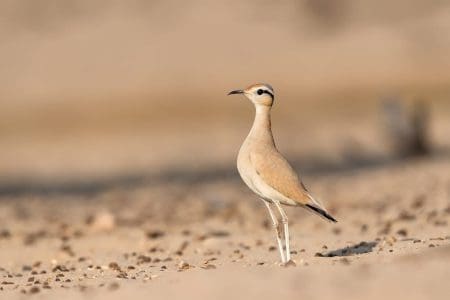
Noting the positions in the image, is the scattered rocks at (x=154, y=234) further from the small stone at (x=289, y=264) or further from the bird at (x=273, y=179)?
the small stone at (x=289, y=264)

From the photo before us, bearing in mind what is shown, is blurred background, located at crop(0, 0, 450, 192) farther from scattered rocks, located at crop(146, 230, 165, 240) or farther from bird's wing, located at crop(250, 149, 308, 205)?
bird's wing, located at crop(250, 149, 308, 205)

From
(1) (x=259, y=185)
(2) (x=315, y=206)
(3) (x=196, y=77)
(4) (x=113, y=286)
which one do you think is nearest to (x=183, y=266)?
(1) (x=259, y=185)

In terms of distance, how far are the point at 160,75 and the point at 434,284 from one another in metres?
38.5

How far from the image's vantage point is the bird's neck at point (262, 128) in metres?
9.10

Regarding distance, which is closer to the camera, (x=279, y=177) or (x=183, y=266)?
(x=279, y=177)

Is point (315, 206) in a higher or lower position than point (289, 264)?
higher

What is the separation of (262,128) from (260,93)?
27cm

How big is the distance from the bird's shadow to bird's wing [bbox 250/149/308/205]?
0.90 meters

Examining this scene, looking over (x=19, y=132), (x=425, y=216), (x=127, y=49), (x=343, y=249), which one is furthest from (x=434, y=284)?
(x=127, y=49)

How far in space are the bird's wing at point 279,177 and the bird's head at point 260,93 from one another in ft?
1.80

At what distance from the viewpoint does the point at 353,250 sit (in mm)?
9906

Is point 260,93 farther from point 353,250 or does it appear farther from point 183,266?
point 353,250

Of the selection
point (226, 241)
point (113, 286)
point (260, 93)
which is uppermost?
point (260, 93)

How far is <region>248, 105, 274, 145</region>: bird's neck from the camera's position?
358 inches
